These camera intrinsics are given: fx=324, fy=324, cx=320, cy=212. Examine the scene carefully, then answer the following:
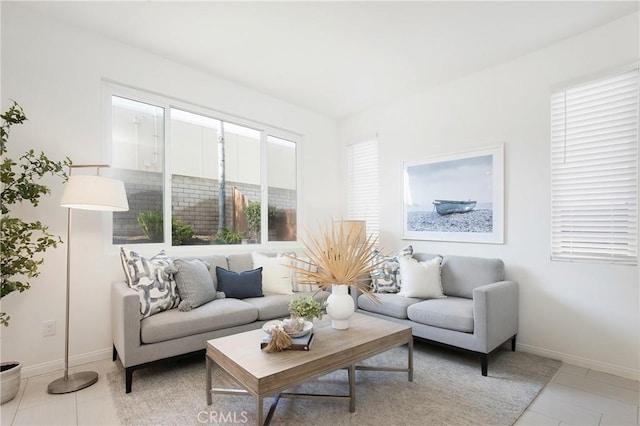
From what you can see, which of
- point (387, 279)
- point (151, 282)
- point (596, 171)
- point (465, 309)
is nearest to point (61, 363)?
point (151, 282)

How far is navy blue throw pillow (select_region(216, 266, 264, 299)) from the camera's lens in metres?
3.11

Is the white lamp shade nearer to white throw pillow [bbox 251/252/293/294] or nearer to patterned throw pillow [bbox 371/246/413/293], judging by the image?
white throw pillow [bbox 251/252/293/294]

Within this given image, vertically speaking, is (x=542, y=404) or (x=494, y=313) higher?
(x=494, y=313)

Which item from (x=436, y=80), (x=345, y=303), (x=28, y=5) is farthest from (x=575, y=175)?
(x=28, y=5)

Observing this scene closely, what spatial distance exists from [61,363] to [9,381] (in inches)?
21.2

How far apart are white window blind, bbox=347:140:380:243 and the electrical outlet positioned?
3.49 metres

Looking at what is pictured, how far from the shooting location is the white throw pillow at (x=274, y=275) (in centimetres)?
336

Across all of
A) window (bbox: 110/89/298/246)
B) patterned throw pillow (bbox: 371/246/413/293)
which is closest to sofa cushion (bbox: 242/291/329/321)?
patterned throw pillow (bbox: 371/246/413/293)

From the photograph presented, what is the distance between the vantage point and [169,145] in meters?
3.38

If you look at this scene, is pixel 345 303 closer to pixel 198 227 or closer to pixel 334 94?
pixel 198 227

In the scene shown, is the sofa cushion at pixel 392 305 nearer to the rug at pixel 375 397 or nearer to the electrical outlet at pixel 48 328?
the rug at pixel 375 397

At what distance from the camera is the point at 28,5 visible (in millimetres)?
2498

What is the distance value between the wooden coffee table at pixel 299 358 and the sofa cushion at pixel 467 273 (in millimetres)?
1127
